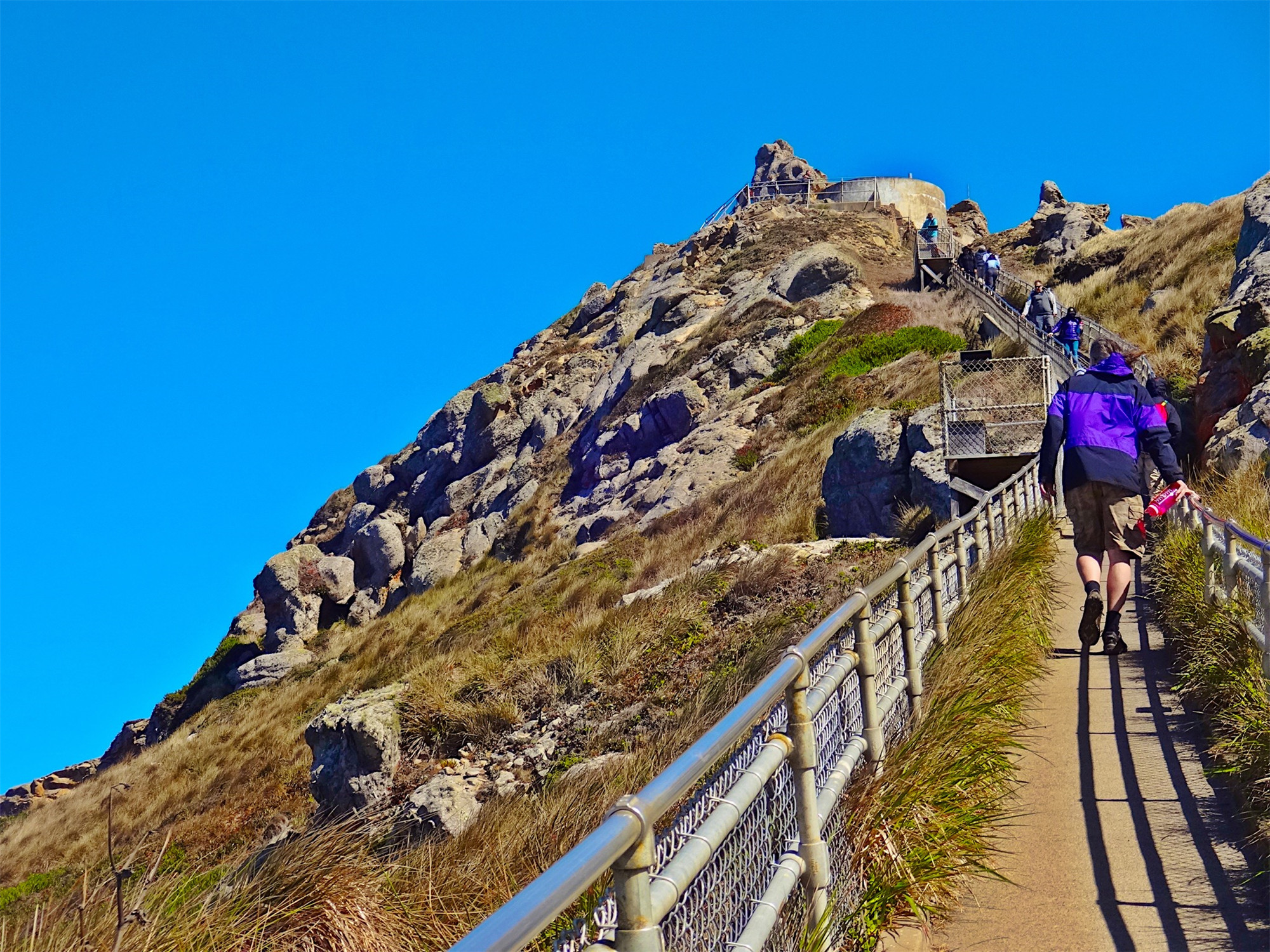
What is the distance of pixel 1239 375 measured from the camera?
50.1 ft

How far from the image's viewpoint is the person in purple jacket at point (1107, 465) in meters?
7.32

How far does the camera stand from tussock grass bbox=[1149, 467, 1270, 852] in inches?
191

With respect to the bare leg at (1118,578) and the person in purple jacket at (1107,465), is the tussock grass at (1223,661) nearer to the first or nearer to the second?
the bare leg at (1118,578)

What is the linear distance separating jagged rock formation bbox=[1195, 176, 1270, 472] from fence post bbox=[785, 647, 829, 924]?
36.9ft

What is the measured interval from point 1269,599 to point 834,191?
63.9 metres

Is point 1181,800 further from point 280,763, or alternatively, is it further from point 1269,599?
point 280,763

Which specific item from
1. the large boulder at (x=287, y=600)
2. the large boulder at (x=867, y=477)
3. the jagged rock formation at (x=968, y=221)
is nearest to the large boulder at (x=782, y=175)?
the jagged rock formation at (x=968, y=221)

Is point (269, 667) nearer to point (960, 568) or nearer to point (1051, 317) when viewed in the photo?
point (1051, 317)

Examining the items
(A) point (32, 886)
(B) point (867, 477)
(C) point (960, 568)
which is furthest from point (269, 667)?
(C) point (960, 568)

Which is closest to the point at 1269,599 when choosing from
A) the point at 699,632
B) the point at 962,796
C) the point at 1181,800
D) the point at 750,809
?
the point at 1181,800

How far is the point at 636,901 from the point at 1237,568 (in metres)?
5.59

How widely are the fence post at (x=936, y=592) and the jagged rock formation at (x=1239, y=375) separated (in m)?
7.74

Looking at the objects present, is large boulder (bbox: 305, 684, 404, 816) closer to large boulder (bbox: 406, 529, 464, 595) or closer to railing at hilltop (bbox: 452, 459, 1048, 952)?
railing at hilltop (bbox: 452, 459, 1048, 952)

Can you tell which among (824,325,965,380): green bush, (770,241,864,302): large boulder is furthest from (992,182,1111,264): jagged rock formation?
(824,325,965,380): green bush
